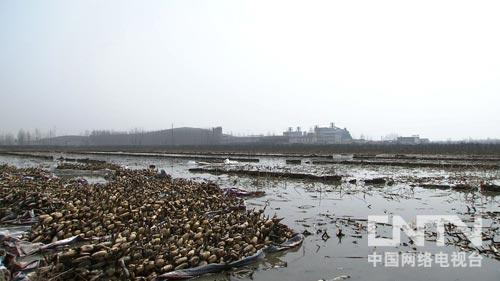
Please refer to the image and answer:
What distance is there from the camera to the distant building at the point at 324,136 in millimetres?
129000

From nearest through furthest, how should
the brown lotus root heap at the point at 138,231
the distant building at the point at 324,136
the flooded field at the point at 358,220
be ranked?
the brown lotus root heap at the point at 138,231
the flooded field at the point at 358,220
the distant building at the point at 324,136

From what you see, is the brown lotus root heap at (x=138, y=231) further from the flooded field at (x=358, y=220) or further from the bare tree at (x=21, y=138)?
the bare tree at (x=21, y=138)

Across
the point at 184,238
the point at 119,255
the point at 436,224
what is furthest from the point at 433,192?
the point at 119,255

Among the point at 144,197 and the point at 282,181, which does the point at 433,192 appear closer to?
the point at 282,181

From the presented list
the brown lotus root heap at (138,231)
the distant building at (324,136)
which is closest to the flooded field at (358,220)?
the brown lotus root heap at (138,231)

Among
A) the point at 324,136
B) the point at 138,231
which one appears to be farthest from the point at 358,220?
the point at 324,136

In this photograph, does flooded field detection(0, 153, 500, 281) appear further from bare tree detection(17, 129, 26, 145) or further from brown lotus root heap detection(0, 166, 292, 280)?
bare tree detection(17, 129, 26, 145)

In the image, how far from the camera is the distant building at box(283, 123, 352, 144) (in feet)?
423

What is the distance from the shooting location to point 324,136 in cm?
13675

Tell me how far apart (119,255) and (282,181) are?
1191 cm

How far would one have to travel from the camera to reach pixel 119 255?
216 inches

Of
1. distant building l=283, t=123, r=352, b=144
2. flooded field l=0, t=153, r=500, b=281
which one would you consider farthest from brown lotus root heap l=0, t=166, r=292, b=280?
distant building l=283, t=123, r=352, b=144

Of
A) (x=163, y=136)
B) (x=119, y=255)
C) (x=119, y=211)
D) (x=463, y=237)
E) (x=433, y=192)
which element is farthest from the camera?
(x=163, y=136)

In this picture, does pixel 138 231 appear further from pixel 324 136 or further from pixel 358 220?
pixel 324 136
